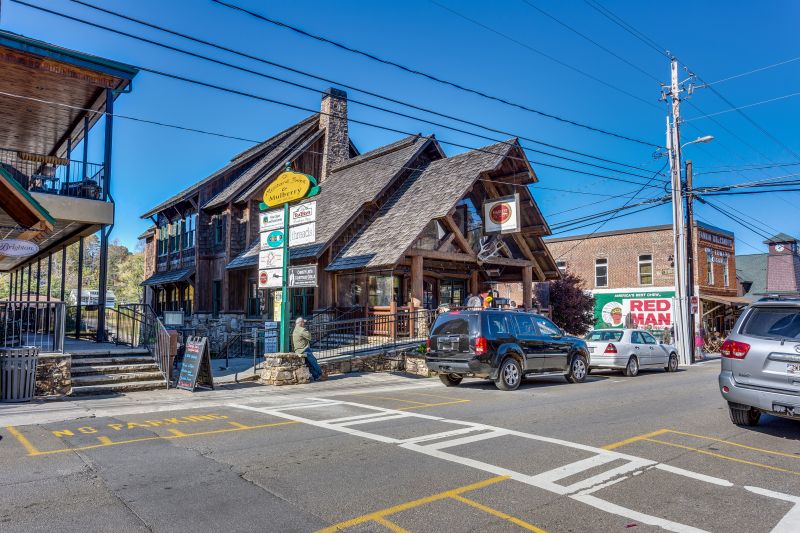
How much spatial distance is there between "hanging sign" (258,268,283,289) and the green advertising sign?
2279cm

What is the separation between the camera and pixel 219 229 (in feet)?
92.3

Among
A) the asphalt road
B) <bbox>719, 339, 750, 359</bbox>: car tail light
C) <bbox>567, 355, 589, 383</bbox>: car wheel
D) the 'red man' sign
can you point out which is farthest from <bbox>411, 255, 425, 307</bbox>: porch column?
the 'red man' sign

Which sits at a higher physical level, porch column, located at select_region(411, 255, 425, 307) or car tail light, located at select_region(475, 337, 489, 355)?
porch column, located at select_region(411, 255, 425, 307)

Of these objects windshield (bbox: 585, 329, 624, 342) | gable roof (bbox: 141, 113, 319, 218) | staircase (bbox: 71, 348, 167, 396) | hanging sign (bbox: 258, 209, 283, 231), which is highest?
gable roof (bbox: 141, 113, 319, 218)

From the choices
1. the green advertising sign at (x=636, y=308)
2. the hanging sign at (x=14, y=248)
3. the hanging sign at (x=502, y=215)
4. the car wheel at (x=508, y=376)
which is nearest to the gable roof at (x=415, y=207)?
the hanging sign at (x=502, y=215)

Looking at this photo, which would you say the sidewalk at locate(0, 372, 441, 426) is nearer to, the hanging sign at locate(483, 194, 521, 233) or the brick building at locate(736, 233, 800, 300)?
the hanging sign at locate(483, 194, 521, 233)

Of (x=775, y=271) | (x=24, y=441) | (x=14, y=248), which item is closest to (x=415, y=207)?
(x=14, y=248)

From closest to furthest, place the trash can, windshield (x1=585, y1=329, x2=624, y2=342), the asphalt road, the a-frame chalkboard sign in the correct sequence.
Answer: the asphalt road
the trash can
the a-frame chalkboard sign
windshield (x1=585, y1=329, x2=624, y2=342)

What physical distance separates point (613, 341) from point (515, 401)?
735 centimetres

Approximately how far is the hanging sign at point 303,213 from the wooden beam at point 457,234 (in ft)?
22.5

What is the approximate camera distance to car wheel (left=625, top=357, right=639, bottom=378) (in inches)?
670

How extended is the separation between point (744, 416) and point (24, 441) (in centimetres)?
994

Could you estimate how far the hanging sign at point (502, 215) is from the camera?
21562mm

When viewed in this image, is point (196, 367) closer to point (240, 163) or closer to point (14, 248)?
point (14, 248)
